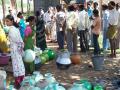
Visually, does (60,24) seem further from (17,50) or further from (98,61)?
(17,50)

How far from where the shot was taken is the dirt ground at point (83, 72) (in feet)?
32.1

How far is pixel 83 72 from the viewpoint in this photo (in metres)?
10.6

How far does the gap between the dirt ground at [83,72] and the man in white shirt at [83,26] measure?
124cm

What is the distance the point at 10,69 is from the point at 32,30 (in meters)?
1.61

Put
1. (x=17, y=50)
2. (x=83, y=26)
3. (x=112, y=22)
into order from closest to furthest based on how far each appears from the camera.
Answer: (x=17, y=50)
(x=112, y=22)
(x=83, y=26)

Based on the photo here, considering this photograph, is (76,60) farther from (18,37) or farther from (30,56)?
(18,37)

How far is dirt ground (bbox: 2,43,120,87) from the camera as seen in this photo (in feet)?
32.1

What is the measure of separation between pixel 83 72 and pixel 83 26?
2.77 meters

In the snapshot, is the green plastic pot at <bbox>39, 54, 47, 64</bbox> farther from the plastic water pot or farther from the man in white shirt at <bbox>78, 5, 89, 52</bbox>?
the man in white shirt at <bbox>78, 5, 89, 52</bbox>

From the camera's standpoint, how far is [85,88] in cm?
707

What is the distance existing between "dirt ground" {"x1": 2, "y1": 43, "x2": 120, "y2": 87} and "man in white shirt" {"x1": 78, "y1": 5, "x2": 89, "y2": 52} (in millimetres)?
1236

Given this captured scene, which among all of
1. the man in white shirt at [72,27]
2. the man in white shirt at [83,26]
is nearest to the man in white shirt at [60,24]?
the man in white shirt at [83,26]

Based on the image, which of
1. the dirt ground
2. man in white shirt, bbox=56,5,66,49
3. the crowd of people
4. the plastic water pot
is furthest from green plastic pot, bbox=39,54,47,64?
man in white shirt, bbox=56,5,66,49

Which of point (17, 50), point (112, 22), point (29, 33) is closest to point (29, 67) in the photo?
point (29, 33)
